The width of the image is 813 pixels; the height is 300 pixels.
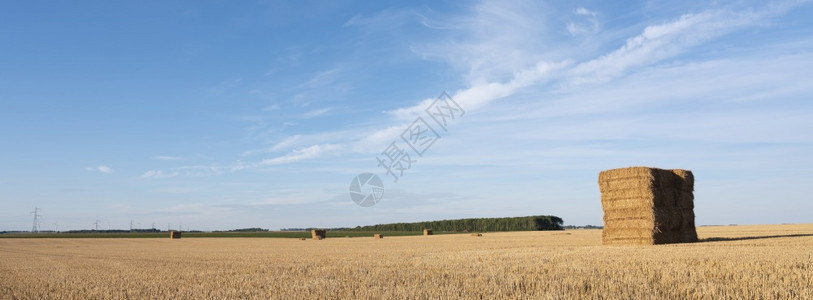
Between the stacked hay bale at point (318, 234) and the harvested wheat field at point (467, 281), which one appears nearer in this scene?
the harvested wheat field at point (467, 281)

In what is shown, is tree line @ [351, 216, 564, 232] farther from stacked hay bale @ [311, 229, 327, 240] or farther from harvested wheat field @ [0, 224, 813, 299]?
harvested wheat field @ [0, 224, 813, 299]

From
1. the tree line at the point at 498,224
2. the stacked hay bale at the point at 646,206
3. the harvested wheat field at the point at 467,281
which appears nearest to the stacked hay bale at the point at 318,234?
the stacked hay bale at the point at 646,206

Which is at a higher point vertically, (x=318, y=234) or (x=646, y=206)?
(x=646, y=206)

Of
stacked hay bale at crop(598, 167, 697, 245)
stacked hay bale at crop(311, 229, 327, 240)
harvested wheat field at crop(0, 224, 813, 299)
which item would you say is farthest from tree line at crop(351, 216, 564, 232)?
harvested wheat field at crop(0, 224, 813, 299)

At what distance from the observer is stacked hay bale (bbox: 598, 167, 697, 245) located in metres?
23.0

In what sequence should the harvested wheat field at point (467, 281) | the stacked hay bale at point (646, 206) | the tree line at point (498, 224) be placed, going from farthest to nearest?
the tree line at point (498, 224), the stacked hay bale at point (646, 206), the harvested wheat field at point (467, 281)

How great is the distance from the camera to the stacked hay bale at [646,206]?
23.0m

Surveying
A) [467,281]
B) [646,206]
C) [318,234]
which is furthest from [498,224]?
[467,281]

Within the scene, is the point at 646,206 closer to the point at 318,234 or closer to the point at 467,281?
the point at 467,281

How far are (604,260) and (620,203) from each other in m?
11.6

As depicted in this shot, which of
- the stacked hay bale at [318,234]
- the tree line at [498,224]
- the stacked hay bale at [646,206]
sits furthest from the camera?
the tree line at [498,224]

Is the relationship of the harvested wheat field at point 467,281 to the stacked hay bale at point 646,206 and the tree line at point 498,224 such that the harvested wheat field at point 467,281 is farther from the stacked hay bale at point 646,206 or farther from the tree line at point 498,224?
the tree line at point 498,224

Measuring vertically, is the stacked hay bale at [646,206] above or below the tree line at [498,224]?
above

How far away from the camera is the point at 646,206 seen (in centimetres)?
2312
